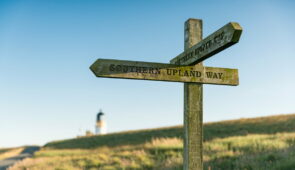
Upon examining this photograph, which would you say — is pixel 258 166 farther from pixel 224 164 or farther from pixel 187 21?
pixel 187 21

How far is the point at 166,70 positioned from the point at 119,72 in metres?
0.60

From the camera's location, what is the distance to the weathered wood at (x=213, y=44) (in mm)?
3127

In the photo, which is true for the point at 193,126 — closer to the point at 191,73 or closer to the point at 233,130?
the point at 191,73

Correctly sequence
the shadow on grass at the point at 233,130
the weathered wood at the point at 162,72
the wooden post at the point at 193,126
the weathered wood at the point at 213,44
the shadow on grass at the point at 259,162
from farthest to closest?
the shadow on grass at the point at 233,130 < the shadow on grass at the point at 259,162 < the wooden post at the point at 193,126 < the weathered wood at the point at 162,72 < the weathered wood at the point at 213,44

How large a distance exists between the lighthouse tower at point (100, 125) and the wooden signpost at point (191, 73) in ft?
146

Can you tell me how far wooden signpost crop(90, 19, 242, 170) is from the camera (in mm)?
3477

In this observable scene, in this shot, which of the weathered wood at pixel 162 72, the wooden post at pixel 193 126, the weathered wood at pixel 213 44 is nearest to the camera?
the weathered wood at pixel 213 44

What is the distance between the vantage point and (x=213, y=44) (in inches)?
135

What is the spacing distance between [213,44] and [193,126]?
3.46ft

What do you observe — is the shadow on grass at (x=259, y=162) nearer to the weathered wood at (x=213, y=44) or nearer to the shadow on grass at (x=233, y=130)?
the weathered wood at (x=213, y=44)

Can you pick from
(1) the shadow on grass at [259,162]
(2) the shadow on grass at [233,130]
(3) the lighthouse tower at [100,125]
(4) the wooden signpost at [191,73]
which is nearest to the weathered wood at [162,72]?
(4) the wooden signpost at [191,73]

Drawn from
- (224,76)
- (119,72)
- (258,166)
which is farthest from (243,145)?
(119,72)

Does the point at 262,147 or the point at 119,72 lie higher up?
the point at 119,72

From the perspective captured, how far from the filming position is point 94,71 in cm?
341
